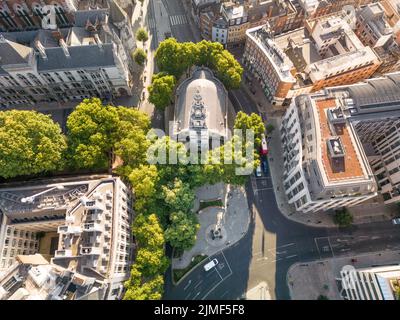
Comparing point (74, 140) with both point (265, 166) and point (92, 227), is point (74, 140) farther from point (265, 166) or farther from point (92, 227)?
point (265, 166)

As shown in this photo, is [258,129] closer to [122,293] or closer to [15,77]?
[122,293]

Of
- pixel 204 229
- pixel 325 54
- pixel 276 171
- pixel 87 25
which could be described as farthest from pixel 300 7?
pixel 204 229

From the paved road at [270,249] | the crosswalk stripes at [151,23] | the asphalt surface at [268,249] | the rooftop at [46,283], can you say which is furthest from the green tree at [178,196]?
the crosswalk stripes at [151,23]

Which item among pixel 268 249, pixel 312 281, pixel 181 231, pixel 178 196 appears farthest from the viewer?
pixel 268 249

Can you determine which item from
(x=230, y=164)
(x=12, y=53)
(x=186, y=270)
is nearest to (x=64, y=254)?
(x=186, y=270)

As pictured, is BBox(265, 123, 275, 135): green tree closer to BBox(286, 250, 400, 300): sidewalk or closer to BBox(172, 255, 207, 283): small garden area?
BBox(286, 250, 400, 300): sidewalk
